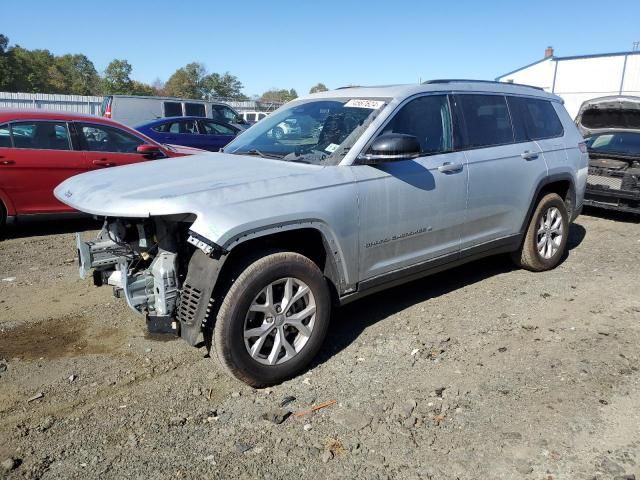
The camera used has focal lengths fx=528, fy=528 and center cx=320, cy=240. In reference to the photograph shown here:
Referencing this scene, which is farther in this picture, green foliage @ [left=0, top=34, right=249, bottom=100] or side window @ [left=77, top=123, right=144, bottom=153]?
green foliage @ [left=0, top=34, right=249, bottom=100]

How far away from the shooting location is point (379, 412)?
10.3 ft

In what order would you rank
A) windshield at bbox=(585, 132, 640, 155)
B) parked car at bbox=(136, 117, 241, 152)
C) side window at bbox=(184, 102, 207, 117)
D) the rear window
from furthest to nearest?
side window at bbox=(184, 102, 207, 117) → parked car at bbox=(136, 117, 241, 152) → the rear window → windshield at bbox=(585, 132, 640, 155)

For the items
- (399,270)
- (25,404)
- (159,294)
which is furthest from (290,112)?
(25,404)

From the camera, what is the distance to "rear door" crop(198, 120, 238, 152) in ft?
43.0

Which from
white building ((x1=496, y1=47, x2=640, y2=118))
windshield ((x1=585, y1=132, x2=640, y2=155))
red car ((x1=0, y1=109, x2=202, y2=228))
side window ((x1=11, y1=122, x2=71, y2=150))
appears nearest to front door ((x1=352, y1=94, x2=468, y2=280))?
red car ((x1=0, y1=109, x2=202, y2=228))

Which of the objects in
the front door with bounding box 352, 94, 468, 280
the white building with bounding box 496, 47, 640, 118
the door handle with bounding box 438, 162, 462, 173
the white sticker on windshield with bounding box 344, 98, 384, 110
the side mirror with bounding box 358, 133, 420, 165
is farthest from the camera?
the white building with bounding box 496, 47, 640, 118

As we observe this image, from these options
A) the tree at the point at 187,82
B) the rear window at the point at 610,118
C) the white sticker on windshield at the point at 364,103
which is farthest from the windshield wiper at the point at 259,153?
the tree at the point at 187,82

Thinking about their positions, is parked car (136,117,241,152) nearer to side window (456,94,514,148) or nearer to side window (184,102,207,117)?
side window (184,102,207,117)

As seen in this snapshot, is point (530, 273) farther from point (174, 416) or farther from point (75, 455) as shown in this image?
point (75, 455)

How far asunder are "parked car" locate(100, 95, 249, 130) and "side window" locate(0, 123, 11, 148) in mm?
9647

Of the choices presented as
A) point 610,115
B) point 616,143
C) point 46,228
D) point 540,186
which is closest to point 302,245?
point 540,186

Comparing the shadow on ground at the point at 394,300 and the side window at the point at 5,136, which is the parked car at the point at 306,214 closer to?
the shadow on ground at the point at 394,300

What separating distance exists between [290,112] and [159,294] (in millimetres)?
2148

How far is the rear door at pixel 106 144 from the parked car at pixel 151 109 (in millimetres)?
8568
